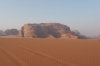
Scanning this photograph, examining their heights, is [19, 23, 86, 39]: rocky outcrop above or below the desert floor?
above

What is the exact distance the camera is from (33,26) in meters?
88.9

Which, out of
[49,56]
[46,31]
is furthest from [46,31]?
[49,56]

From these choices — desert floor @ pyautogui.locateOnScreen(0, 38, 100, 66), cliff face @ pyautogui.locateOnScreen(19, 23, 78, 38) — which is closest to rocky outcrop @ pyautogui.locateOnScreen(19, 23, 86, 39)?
cliff face @ pyautogui.locateOnScreen(19, 23, 78, 38)

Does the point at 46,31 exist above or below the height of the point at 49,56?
above

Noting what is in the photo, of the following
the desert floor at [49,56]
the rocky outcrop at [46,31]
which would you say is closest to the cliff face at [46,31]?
the rocky outcrop at [46,31]

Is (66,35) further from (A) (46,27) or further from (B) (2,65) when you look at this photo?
(B) (2,65)

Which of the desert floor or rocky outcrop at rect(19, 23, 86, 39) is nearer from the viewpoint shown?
the desert floor

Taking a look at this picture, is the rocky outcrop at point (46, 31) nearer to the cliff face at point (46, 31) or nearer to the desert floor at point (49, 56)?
the cliff face at point (46, 31)

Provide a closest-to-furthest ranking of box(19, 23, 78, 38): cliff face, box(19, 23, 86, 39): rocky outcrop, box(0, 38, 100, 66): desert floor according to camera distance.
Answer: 1. box(0, 38, 100, 66): desert floor
2. box(19, 23, 86, 39): rocky outcrop
3. box(19, 23, 78, 38): cliff face

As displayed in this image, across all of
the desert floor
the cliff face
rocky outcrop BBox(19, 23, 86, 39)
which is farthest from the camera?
the cliff face

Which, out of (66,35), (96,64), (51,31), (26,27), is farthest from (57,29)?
(96,64)

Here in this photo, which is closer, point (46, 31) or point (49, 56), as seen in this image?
point (49, 56)

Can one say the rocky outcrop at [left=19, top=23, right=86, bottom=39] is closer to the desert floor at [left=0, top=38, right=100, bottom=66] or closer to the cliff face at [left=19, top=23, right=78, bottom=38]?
the cliff face at [left=19, top=23, right=78, bottom=38]

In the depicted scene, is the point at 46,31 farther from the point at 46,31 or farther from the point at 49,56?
the point at 49,56
